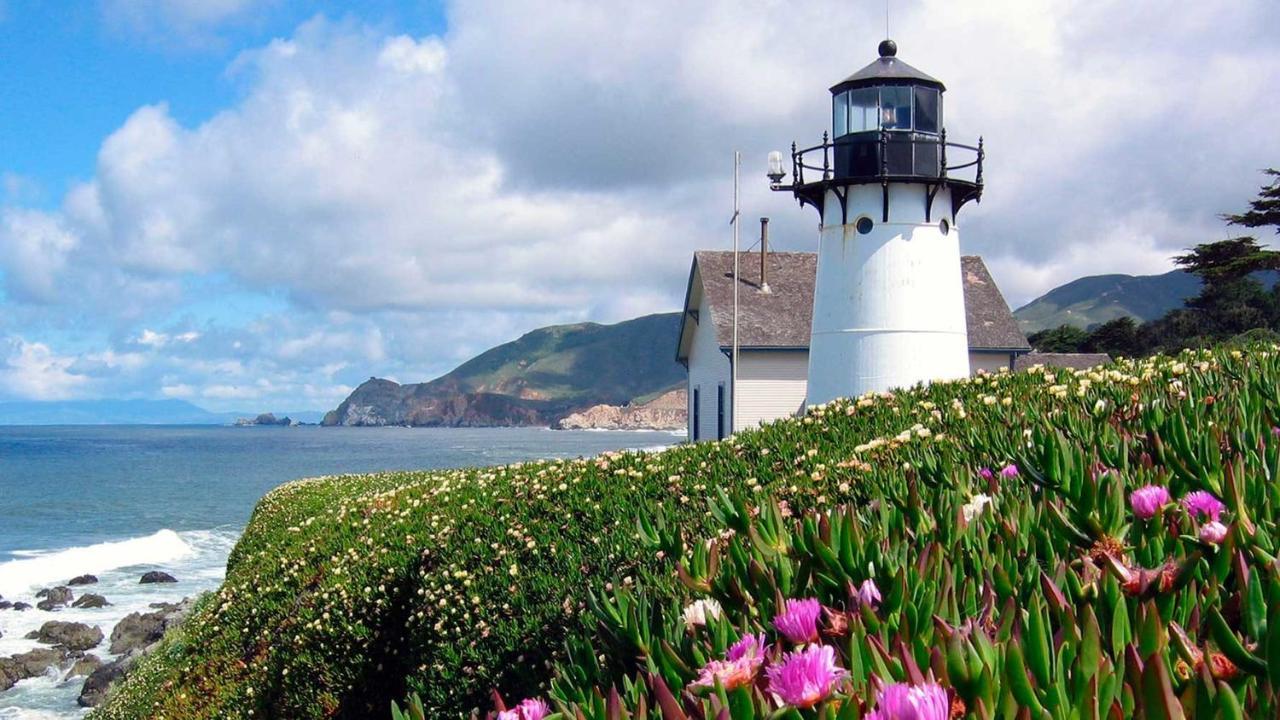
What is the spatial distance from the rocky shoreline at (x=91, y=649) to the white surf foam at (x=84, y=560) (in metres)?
9.33

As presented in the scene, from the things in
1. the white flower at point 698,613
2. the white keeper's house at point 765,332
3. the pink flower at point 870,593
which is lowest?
the white flower at point 698,613

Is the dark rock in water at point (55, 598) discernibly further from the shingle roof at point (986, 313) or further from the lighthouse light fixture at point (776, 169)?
the shingle roof at point (986, 313)

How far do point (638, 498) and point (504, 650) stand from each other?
5.41 feet

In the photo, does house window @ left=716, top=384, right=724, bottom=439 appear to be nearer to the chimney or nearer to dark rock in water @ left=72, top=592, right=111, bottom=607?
the chimney

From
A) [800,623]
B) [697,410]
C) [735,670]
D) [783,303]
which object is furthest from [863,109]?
[735,670]

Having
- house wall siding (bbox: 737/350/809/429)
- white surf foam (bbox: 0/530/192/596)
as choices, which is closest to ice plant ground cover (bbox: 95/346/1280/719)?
house wall siding (bbox: 737/350/809/429)

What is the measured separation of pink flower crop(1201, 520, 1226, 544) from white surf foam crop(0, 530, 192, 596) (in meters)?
39.6

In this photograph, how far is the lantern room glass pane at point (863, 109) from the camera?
21781 mm

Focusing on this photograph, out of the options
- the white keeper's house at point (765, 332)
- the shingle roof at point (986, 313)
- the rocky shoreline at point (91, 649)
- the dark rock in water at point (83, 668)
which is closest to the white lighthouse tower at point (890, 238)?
the white keeper's house at point (765, 332)

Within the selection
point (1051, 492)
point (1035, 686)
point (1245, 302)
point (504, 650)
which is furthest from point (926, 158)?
point (1245, 302)

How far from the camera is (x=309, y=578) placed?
36.2 feet

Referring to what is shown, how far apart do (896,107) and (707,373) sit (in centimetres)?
1525

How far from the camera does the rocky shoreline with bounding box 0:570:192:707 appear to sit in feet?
72.6

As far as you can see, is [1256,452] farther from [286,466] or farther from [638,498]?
[286,466]
